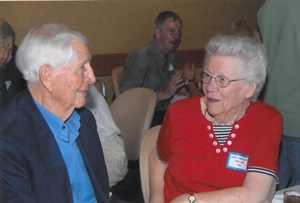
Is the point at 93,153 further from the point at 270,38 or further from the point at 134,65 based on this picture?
the point at 134,65

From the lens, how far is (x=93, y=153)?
1964 millimetres

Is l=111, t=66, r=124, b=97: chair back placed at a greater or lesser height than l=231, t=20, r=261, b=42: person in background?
lesser

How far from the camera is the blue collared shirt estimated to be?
1769mm

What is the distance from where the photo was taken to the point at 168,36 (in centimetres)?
446

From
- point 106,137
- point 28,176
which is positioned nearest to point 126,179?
point 106,137

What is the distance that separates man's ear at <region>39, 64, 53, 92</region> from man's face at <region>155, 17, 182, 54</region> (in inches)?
110

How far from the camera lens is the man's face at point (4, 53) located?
9.84 feet

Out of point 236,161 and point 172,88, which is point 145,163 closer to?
point 236,161

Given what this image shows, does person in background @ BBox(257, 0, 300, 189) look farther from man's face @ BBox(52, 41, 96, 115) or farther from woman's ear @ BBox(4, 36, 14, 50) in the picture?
woman's ear @ BBox(4, 36, 14, 50)

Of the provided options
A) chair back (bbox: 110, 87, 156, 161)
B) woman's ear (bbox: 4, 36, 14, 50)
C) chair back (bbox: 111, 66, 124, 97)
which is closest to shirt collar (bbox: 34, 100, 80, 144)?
chair back (bbox: 110, 87, 156, 161)

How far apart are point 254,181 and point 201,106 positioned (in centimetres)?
41

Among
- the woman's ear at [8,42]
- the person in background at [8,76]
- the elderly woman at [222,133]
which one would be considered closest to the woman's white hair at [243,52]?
the elderly woman at [222,133]

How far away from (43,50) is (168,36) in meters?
2.85

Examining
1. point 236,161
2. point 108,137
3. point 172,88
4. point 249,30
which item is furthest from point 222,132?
point 172,88
